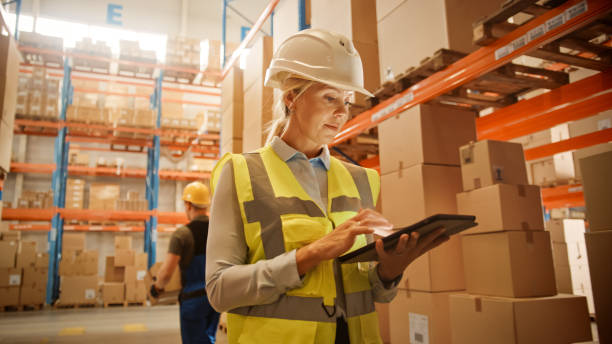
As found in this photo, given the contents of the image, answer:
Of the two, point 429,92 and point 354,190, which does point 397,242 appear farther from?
point 429,92

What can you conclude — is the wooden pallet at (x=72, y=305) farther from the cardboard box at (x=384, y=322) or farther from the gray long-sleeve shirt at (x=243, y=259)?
the gray long-sleeve shirt at (x=243, y=259)

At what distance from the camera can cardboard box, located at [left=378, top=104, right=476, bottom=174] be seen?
3238 mm

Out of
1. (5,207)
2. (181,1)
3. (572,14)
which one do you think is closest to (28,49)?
(5,207)

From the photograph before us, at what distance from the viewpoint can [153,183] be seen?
11680 mm

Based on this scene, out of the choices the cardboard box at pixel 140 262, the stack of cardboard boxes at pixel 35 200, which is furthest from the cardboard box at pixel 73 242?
the cardboard box at pixel 140 262

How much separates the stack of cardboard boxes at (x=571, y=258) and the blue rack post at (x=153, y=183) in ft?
28.0

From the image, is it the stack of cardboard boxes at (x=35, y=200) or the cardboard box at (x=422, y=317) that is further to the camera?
the stack of cardboard boxes at (x=35, y=200)

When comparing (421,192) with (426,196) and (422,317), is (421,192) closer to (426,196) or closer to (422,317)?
(426,196)

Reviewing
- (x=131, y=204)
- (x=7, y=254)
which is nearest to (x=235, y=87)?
(x=131, y=204)

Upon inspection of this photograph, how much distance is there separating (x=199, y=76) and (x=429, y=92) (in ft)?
34.3

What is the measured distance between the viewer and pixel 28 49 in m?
11.0

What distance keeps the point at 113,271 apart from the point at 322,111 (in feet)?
33.8

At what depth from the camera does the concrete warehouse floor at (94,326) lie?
6.03 metres

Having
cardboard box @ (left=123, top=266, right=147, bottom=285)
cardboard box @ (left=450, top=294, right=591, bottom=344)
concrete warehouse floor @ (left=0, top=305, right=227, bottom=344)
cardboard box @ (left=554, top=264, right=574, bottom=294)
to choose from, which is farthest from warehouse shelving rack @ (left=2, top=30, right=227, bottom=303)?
cardboard box @ (left=450, top=294, right=591, bottom=344)
